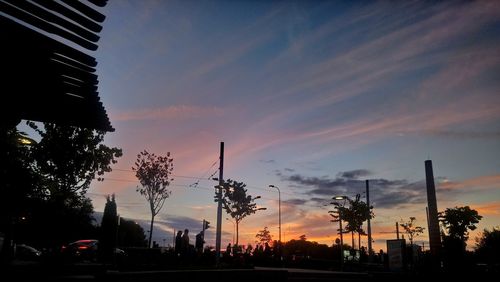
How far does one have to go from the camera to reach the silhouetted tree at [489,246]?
6141 centimetres

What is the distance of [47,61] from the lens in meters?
2.79

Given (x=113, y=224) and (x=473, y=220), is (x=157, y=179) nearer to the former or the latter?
(x=113, y=224)

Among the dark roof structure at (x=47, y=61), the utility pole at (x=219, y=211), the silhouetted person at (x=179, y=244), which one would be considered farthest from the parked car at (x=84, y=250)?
the dark roof structure at (x=47, y=61)

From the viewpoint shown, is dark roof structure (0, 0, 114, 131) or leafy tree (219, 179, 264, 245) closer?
dark roof structure (0, 0, 114, 131)

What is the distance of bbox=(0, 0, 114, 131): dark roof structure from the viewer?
240cm

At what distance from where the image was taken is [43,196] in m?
28.2

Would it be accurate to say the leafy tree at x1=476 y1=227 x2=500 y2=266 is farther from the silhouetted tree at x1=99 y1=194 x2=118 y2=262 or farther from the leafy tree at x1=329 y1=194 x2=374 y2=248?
the silhouetted tree at x1=99 y1=194 x2=118 y2=262

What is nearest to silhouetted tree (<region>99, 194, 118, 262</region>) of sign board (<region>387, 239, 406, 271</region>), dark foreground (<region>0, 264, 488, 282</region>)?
dark foreground (<region>0, 264, 488, 282</region>)

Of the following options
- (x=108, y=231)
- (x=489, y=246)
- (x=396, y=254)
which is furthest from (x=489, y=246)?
(x=108, y=231)

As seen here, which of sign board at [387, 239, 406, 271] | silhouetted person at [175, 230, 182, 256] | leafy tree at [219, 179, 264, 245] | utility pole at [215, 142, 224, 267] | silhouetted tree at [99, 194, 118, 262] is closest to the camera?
silhouetted tree at [99, 194, 118, 262]

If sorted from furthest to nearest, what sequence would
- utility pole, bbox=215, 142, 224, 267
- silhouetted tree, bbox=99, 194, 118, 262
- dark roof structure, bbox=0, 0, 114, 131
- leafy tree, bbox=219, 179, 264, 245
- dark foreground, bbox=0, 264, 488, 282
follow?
leafy tree, bbox=219, 179, 264, 245 < utility pole, bbox=215, 142, 224, 267 < silhouetted tree, bbox=99, 194, 118, 262 < dark foreground, bbox=0, 264, 488, 282 < dark roof structure, bbox=0, 0, 114, 131

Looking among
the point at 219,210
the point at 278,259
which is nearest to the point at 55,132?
the point at 219,210

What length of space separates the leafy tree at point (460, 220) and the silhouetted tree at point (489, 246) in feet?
15.7

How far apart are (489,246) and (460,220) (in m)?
26.6
